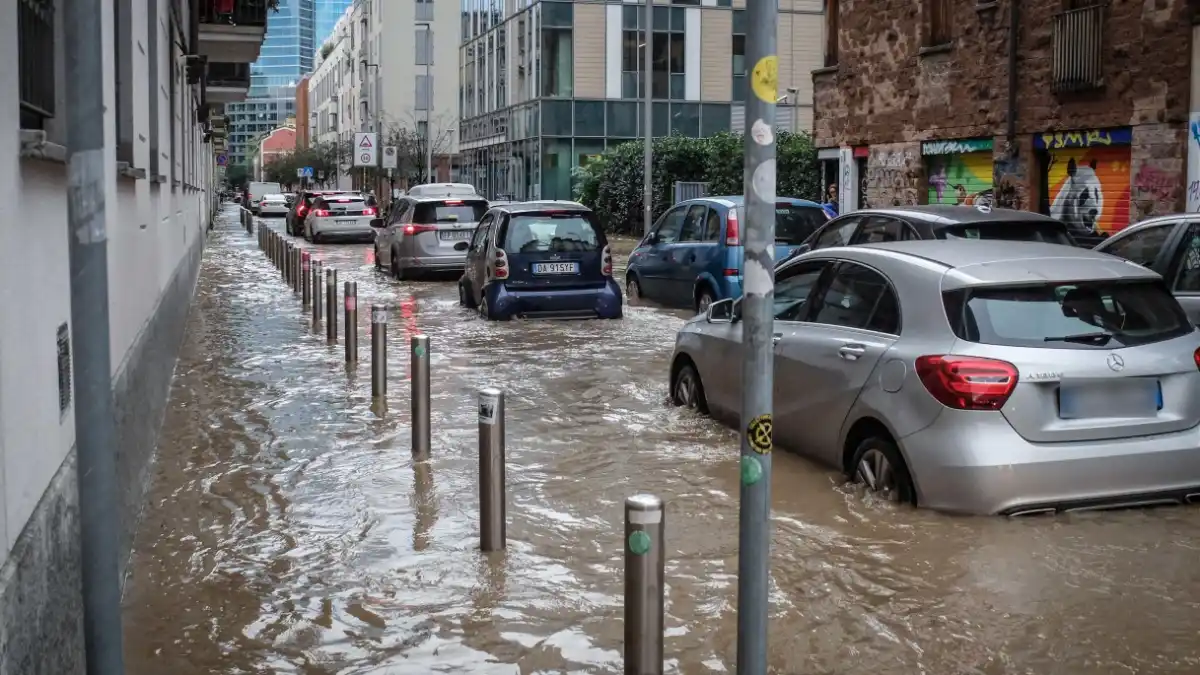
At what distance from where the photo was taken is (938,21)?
24203 mm

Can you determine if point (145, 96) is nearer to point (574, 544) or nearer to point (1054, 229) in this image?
point (574, 544)

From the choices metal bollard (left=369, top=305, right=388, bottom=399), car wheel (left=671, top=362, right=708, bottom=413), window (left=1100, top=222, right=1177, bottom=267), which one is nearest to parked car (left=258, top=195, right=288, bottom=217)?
metal bollard (left=369, top=305, right=388, bottom=399)

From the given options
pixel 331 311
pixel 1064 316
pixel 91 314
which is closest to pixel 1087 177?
pixel 331 311

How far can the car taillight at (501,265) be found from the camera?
17.0 m

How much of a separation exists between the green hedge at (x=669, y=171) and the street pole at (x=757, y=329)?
30.3 metres

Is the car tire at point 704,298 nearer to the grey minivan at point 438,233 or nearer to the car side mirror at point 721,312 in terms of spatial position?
the car side mirror at point 721,312

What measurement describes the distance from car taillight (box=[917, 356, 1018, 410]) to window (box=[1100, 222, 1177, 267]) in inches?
151

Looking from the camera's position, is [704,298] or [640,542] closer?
[640,542]

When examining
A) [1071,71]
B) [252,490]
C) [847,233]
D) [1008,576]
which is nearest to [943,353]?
[1008,576]

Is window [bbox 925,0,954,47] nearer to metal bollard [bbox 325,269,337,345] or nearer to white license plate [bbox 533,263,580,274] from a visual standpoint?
white license plate [bbox 533,263,580,274]

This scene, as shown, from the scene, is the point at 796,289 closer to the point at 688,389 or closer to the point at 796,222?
the point at 688,389

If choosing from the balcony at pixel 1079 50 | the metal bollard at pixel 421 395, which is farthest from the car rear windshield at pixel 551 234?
the metal bollard at pixel 421 395

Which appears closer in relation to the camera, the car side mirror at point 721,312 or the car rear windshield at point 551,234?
the car side mirror at point 721,312

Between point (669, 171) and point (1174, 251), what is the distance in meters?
31.0
